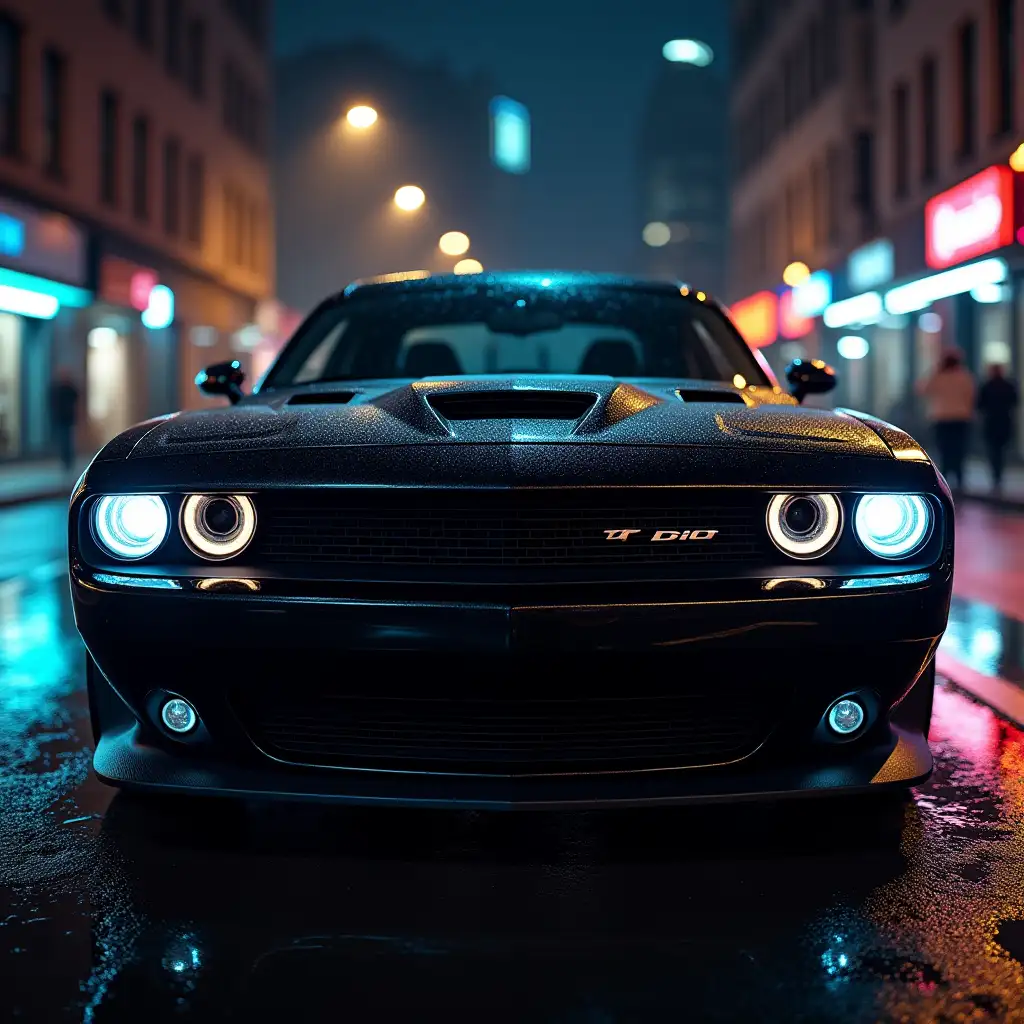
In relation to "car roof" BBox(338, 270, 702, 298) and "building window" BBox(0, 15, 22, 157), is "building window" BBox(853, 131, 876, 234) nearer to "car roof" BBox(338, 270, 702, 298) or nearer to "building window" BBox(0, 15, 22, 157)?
"building window" BBox(0, 15, 22, 157)

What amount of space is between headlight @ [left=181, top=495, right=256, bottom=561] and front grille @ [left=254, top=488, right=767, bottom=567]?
7 centimetres

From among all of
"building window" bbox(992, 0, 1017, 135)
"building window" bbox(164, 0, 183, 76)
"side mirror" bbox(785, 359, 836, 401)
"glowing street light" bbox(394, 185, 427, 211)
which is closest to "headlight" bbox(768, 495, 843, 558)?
"side mirror" bbox(785, 359, 836, 401)

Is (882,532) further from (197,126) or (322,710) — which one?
(197,126)

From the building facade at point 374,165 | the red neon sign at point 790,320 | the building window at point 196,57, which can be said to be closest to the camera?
the red neon sign at point 790,320

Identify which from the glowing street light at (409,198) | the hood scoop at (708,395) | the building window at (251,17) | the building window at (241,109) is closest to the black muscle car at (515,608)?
the hood scoop at (708,395)

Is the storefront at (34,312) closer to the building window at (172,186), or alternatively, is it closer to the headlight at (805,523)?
the building window at (172,186)

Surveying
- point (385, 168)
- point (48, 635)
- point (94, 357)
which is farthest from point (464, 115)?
point (48, 635)

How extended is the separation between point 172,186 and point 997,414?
79.3 ft

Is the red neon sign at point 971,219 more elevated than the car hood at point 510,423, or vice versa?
the red neon sign at point 971,219

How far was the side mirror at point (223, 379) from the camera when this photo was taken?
506cm

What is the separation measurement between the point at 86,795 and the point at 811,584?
2120 mm

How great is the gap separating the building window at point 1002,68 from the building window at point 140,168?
18254 mm

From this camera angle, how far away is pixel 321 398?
14.5 ft

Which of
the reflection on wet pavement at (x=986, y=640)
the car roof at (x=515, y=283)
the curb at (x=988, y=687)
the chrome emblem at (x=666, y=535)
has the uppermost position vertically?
the car roof at (x=515, y=283)
